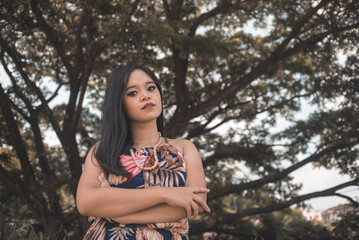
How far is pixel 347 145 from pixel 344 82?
4.29ft

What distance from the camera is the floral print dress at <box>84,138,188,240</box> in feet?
5.87

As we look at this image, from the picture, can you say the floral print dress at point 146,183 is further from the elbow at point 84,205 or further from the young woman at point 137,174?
the elbow at point 84,205

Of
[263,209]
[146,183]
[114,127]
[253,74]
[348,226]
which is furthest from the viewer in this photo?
[263,209]

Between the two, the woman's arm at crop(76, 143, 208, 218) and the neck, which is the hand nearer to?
the woman's arm at crop(76, 143, 208, 218)

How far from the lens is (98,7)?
712 centimetres

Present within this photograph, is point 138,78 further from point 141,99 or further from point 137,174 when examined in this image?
point 137,174

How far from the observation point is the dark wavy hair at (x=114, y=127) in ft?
6.32

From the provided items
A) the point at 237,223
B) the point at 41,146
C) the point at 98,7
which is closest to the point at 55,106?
the point at 41,146

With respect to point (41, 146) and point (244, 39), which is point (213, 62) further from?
point (41, 146)

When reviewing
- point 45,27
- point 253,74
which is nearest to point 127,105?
point 45,27

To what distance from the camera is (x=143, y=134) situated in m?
2.11

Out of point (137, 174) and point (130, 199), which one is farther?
point (137, 174)

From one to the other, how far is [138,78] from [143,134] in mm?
298

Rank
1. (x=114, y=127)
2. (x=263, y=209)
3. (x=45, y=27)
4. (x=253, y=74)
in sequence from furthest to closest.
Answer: (x=263, y=209), (x=253, y=74), (x=45, y=27), (x=114, y=127)
